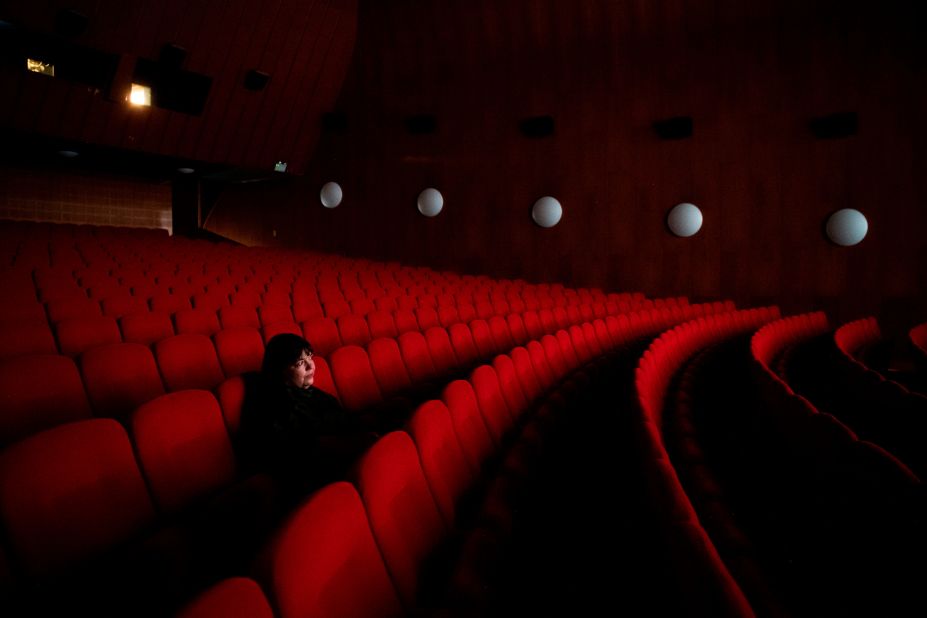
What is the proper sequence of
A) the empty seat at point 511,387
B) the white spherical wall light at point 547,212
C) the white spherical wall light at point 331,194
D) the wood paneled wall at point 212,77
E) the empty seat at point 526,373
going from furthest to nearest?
the white spherical wall light at point 331,194 → the white spherical wall light at point 547,212 → the wood paneled wall at point 212,77 → the empty seat at point 526,373 → the empty seat at point 511,387

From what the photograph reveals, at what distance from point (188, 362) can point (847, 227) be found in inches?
111

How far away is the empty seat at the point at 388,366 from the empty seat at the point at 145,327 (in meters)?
0.37

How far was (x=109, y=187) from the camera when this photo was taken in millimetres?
3818

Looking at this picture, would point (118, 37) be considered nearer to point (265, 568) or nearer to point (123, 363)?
point (123, 363)

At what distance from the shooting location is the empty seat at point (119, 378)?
0.72 m

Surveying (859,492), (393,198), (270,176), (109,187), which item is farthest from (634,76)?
(109,187)

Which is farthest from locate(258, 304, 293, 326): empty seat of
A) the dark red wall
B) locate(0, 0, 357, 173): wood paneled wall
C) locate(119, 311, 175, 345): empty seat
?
locate(0, 0, 357, 173): wood paneled wall

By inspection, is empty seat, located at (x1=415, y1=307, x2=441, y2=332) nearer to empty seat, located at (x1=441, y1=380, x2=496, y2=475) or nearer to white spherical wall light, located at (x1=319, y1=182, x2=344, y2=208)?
empty seat, located at (x1=441, y1=380, x2=496, y2=475)

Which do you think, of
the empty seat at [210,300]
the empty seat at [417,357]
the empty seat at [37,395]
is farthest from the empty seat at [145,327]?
the empty seat at [417,357]

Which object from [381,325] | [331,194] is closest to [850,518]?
[381,325]

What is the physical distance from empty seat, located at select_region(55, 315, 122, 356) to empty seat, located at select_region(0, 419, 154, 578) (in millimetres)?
528

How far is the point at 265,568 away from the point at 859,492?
0.50 metres

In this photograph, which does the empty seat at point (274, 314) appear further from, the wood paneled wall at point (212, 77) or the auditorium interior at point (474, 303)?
the wood paneled wall at point (212, 77)

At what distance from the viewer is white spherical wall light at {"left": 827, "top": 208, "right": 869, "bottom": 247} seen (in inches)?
101
